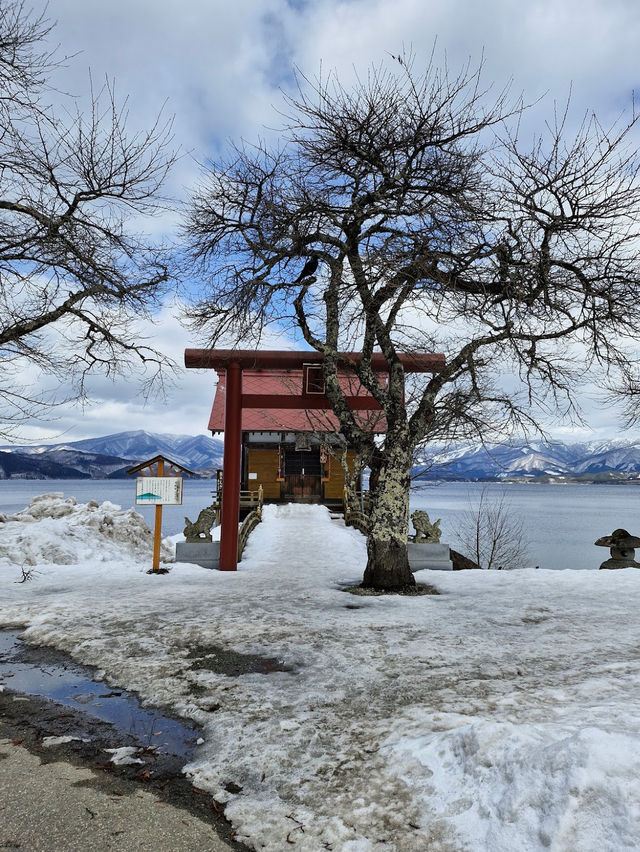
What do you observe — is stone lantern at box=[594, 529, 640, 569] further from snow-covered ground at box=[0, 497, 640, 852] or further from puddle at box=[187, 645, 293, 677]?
puddle at box=[187, 645, 293, 677]

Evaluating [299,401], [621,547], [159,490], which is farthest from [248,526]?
[621,547]

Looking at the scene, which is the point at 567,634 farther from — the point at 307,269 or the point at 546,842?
the point at 307,269

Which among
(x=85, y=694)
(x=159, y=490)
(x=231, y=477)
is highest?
(x=231, y=477)

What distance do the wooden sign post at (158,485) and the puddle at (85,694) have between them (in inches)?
219

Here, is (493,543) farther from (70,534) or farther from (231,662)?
(231,662)

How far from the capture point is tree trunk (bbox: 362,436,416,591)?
32.5ft

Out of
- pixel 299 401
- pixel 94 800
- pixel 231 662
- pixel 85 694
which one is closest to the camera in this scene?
pixel 94 800

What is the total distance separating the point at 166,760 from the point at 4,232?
22.4 ft

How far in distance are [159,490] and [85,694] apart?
761 cm

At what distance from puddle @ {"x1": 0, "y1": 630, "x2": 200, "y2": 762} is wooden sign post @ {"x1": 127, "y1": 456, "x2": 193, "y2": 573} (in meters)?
5.56

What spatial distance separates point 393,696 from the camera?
4727 mm

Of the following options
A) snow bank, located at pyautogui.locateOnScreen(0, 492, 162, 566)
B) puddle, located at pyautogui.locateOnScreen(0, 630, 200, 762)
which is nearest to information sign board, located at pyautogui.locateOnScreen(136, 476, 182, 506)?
snow bank, located at pyautogui.locateOnScreen(0, 492, 162, 566)

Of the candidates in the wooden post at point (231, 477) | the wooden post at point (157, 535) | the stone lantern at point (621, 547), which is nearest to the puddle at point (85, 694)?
the wooden post at point (157, 535)

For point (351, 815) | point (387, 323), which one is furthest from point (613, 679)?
point (387, 323)
